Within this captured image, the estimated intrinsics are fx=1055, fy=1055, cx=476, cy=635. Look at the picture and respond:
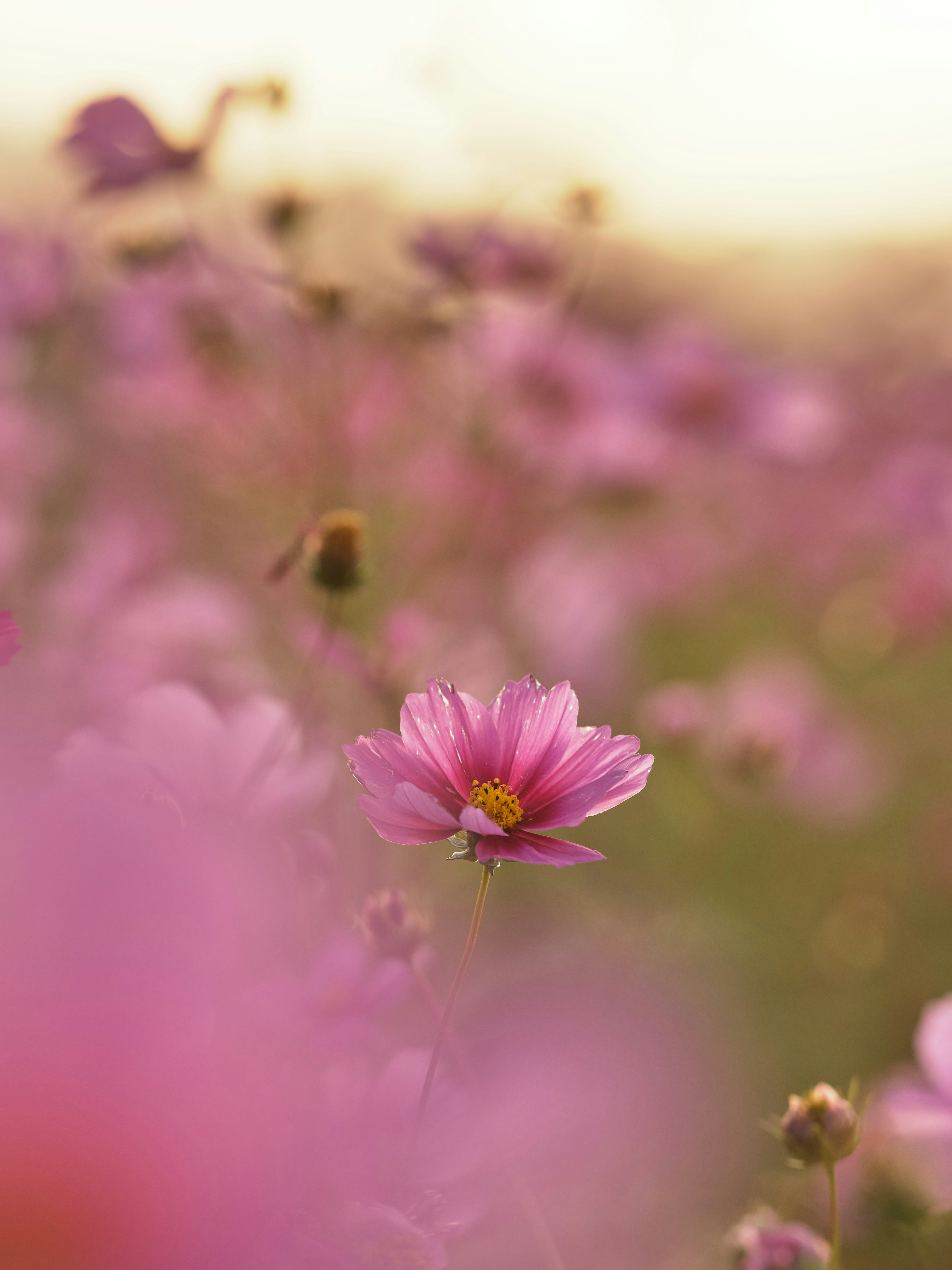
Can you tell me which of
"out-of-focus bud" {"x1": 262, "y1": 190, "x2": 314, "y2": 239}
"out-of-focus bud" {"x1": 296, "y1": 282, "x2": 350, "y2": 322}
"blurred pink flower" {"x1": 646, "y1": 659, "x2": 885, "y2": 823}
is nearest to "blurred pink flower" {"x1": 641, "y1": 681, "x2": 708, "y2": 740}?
"blurred pink flower" {"x1": 646, "y1": 659, "x2": 885, "y2": 823}

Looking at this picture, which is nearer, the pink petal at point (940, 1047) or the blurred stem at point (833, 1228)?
the blurred stem at point (833, 1228)

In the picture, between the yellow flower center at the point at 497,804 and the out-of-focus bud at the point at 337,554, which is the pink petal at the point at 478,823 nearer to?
the yellow flower center at the point at 497,804

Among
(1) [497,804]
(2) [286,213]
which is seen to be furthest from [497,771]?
(2) [286,213]

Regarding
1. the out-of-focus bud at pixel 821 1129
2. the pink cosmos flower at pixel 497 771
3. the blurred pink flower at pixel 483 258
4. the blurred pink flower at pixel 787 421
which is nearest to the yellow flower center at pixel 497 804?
the pink cosmos flower at pixel 497 771

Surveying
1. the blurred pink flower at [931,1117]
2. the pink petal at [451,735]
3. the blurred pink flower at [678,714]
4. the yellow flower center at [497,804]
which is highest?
the blurred pink flower at [678,714]

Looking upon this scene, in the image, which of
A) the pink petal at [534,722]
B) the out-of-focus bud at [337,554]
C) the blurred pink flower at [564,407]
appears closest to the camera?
the pink petal at [534,722]

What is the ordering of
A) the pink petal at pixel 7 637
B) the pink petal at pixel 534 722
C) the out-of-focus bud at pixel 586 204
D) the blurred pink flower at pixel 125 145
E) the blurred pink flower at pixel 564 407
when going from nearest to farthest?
the pink petal at pixel 7 637 < the pink petal at pixel 534 722 < the blurred pink flower at pixel 125 145 < the out-of-focus bud at pixel 586 204 < the blurred pink flower at pixel 564 407

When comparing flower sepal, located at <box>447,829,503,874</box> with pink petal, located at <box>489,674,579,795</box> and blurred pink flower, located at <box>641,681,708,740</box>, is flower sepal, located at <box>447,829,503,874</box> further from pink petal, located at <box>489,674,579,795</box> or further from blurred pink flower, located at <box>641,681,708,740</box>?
blurred pink flower, located at <box>641,681,708,740</box>
